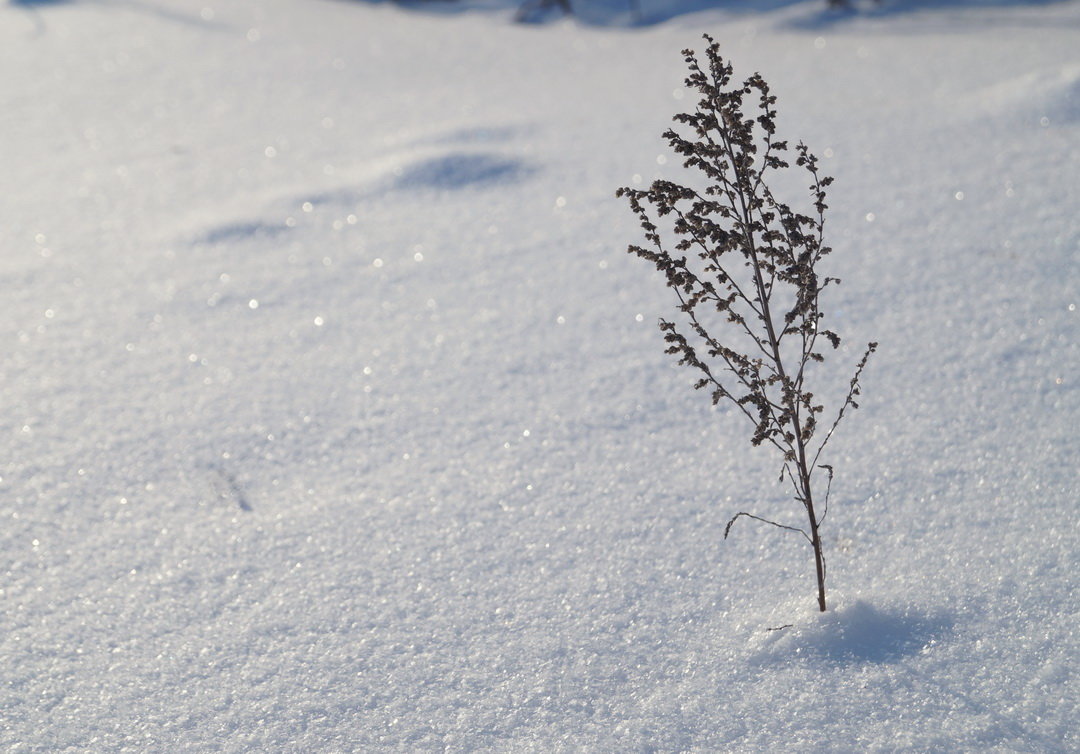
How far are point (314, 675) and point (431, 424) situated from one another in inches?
37.5

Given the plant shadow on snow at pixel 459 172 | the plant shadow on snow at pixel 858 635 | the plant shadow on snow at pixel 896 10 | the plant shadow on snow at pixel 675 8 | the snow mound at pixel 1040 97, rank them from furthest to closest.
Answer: the plant shadow on snow at pixel 675 8 → the plant shadow on snow at pixel 896 10 → the plant shadow on snow at pixel 459 172 → the snow mound at pixel 1040 97 → the plant shadow on snow at pixel 858 635

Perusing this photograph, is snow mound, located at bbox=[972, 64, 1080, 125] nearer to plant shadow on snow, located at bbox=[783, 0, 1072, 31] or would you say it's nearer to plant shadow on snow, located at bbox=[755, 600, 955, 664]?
plant shadow on snow, located at bbox=[783, 0, 1072, 31]

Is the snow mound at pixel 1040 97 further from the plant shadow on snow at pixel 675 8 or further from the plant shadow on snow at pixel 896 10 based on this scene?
the plant shadow on snow at pixel 675 8

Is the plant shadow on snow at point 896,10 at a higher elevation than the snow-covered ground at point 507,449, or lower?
higher

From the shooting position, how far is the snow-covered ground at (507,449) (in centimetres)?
195

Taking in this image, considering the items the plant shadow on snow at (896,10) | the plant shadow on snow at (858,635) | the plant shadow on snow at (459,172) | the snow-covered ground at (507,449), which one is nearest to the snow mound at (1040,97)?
the snow-covered ground at (507,449)

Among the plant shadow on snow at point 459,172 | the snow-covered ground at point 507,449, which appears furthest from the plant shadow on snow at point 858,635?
the plant shadow on snow at point 459,172

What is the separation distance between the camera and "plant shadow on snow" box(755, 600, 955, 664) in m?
1.94

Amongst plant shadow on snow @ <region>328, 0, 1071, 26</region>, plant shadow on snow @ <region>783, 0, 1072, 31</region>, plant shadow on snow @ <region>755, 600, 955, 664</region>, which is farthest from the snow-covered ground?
plant shadow on snow @ <region>328, 0, 1071, 26</region>

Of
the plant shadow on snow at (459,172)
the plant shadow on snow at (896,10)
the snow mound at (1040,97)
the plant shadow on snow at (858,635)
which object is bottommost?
the plant shadow on snow at (858,635)

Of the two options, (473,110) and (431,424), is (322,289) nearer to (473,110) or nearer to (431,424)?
(431,424)

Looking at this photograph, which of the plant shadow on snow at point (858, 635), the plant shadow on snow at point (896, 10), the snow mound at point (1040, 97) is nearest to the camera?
the plant shadow on snow at point (858, 635)

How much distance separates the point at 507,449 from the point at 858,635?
1.10m

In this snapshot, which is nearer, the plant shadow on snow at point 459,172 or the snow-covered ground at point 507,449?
the snow-covered ground at point 507,449
